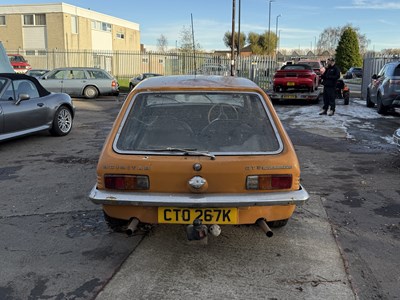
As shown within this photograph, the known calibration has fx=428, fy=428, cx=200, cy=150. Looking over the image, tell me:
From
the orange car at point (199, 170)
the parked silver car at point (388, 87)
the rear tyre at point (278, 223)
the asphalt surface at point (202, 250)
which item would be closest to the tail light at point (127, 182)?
the orange car at point (199, 170)

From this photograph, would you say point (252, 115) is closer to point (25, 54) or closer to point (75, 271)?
point (75, 271)

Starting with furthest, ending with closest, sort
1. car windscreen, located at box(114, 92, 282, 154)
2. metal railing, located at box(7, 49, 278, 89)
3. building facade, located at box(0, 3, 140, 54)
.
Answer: building facade, located at box(0, 3, 140, 54)
metal railing, located at box(7, 49, 278, 89)
car windscreen, located at box(114, 92, 282, 154)

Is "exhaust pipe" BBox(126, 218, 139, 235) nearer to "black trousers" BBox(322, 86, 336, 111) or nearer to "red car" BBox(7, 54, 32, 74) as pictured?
"black trousers" BBox(322, 86, 336, 111)

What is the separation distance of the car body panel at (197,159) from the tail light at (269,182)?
0.03 m

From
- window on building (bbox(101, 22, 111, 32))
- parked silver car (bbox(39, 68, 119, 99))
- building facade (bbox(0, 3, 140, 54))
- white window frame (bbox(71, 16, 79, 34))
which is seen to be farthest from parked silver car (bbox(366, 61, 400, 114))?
window on building (bbox(101, 22, 111, 32))

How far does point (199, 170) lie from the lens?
331 cm

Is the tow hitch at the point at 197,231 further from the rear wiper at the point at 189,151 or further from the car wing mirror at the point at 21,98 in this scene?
the car wing mirror at the point at 21,98

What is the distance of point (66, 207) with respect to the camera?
16.2ft

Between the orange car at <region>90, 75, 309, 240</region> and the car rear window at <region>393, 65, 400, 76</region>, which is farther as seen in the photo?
the car rear window at <region>393, 65, 400, 76</region>

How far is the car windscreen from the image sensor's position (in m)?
3.60

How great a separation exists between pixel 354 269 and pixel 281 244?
2.24 ft

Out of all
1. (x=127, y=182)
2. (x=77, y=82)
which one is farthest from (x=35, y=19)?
(x=127, y=182)

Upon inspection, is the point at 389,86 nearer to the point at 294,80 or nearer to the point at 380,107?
the point at 380,107

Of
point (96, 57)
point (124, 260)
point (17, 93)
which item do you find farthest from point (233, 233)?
point (96, 57)
